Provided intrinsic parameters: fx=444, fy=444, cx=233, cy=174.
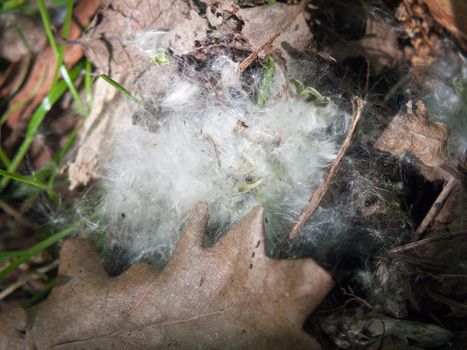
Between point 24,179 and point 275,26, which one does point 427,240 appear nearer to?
point 275,26

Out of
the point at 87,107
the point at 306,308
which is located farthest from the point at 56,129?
the point at 306,308

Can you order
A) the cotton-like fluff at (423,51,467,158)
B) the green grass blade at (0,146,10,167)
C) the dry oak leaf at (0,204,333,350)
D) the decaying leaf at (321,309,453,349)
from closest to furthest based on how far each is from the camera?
the dry oak leaf at (0,204,333,350), the decaying leaf at (321,309,453,349), the cotton-like fluff at (423,51,467,158), the green grass blade at (0,146,10,167)

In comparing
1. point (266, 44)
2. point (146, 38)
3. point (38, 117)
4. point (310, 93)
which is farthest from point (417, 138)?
point (38, 117)

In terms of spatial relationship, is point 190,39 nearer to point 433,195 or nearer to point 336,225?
point 336,225

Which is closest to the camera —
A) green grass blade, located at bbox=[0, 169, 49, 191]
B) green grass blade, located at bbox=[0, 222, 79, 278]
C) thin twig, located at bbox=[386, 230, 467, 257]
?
thin twig, located at bbox=[386, 230, 467, 257]

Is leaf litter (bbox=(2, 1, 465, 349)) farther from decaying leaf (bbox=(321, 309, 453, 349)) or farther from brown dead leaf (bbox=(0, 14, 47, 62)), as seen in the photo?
brown dead leaf (bbox=(0, 14, 47, 62))

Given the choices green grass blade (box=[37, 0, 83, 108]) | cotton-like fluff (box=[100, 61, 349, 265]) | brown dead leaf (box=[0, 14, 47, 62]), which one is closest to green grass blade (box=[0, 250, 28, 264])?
cotton-like fluff (box=[100, 61, 349, 265])
